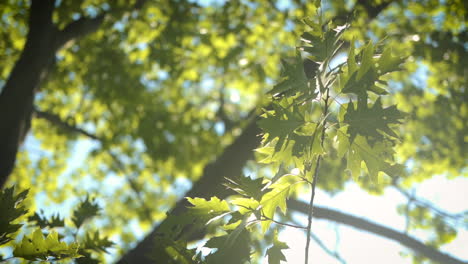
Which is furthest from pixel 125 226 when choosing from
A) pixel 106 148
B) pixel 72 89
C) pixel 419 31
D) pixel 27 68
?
pixel 419 31

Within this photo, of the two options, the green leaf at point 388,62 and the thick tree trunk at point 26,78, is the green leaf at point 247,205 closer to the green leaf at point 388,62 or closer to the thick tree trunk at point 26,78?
the green leaf at point 388,62

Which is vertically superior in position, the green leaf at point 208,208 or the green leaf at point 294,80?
the green leaf at point 294,80

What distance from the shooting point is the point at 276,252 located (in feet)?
4.31

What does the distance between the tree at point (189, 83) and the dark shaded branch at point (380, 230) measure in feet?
0.05

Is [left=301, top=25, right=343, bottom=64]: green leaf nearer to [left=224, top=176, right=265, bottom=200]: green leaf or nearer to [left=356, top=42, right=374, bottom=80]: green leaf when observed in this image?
[left=356, top=42, right=374, bottom=80]: green leaf

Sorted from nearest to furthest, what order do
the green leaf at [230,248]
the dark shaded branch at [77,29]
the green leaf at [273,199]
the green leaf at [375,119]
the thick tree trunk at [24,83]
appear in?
the green leaf at [375,119] → the green leaf at [230,248] → the green leaf at [273,199] → the thick tree trunk at [24,83] → the dark shaded branch at [77,29]

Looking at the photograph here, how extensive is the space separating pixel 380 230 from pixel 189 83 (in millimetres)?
5340

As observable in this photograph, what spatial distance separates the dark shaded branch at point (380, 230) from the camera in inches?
160

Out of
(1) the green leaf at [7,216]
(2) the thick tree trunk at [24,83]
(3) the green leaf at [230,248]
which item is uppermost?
(2) the thick tree trunk at [24,83]

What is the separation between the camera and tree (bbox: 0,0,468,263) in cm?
441

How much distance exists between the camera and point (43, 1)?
4656 mm

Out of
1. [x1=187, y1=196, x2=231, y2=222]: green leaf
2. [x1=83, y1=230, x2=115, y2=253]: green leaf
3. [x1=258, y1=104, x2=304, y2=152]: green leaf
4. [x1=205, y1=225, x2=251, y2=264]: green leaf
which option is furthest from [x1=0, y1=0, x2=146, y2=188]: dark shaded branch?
[x1=258, y1=104, x2=304, y2=152]: green leaf

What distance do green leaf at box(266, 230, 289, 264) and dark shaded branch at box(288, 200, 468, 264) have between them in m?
2.76

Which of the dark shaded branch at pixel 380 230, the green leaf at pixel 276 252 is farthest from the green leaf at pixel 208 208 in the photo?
the dark shaded branch at pixel 380 230
